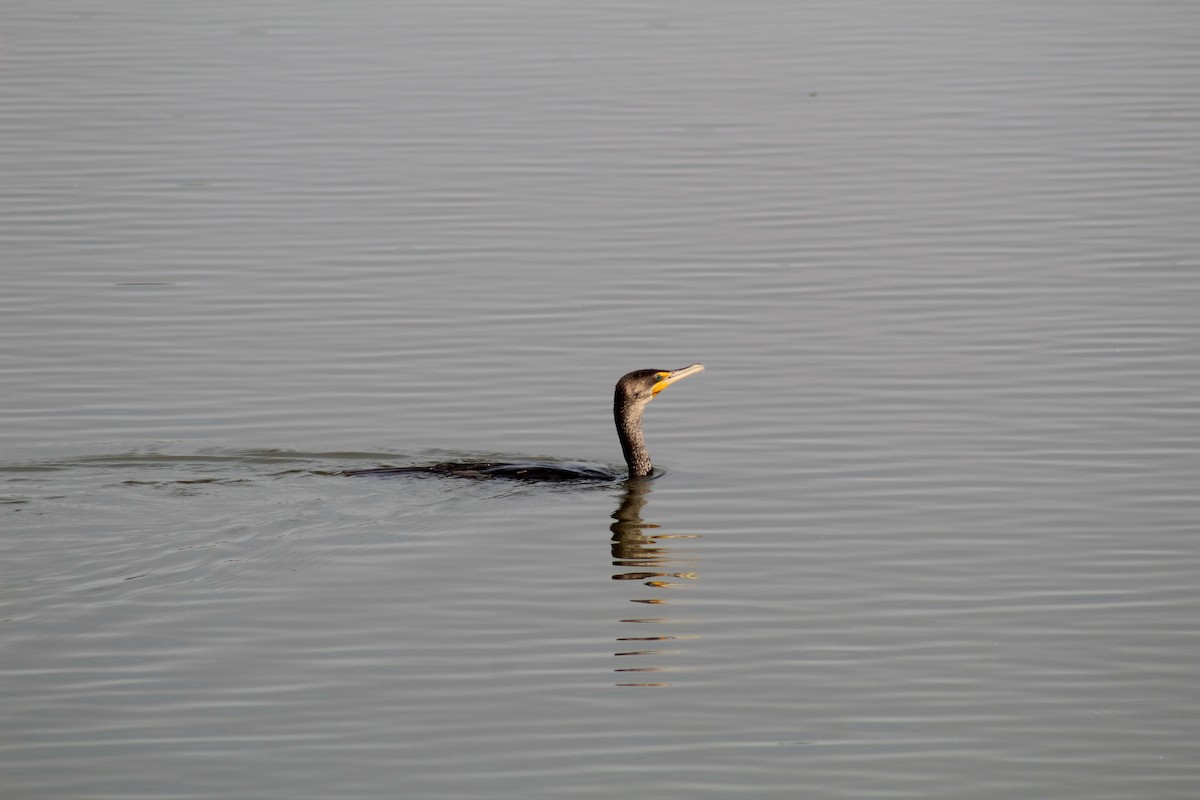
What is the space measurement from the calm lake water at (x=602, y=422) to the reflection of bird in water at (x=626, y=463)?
15 centimetres

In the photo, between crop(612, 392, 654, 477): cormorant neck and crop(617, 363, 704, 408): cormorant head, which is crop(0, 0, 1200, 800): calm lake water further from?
crop(617, 363, 704, 408): cormorant head

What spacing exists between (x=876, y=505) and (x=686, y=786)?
3.75 m

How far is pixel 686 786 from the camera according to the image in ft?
21.5

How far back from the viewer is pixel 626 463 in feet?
37.0

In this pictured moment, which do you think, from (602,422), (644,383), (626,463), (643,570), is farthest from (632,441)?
(643,570)

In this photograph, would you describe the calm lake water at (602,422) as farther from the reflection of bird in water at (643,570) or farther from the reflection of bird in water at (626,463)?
the reflection of bird in water at (626,463)

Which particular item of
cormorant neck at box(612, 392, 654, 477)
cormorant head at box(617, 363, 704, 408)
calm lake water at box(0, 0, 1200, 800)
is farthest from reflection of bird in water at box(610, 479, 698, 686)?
cormorant head at box(617, 363, 704, 408)

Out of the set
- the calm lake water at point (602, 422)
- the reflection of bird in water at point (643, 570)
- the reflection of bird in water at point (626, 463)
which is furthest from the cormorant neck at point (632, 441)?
the calm lake water at point (602, 422)

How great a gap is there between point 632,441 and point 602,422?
1082 mm

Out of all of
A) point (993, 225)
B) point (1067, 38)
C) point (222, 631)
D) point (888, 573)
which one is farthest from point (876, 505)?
point (1067, 38)

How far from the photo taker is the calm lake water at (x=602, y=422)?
7.09 m

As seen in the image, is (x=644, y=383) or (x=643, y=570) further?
(x=644, y=383)

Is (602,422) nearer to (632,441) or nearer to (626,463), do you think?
(626,463)

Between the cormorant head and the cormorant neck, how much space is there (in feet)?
0.21
